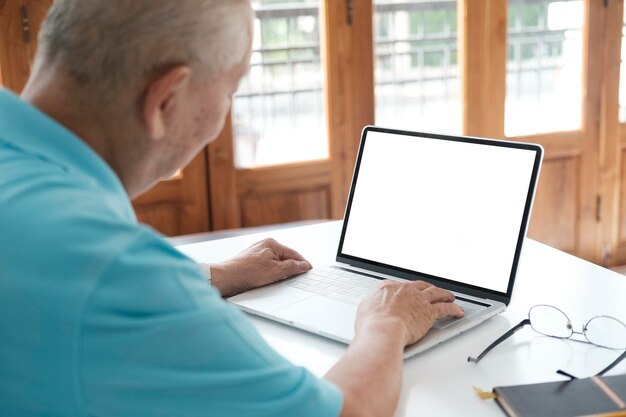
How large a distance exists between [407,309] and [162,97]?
21.1 inches

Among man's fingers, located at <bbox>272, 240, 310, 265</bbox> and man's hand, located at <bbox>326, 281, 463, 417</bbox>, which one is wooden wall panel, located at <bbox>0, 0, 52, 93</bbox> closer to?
man's fingers, located at <bbox>272, 240, 310, 265</bbox>

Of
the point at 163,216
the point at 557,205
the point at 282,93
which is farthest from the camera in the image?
A: the point at 557,205

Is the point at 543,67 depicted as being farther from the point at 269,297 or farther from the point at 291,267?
the point at 269,297

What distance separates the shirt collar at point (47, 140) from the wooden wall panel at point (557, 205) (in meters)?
3.05

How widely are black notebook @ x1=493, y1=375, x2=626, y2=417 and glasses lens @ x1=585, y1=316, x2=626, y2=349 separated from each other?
17cm

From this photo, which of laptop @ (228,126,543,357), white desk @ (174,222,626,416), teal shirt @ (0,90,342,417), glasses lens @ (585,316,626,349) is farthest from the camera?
laptop @ (228,126,543,357)

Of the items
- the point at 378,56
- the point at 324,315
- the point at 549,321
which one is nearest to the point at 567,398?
the point at 549,321

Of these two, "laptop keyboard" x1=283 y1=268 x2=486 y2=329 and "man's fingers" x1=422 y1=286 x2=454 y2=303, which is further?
"laptop keyboard" x1=283 y1=268 x2=486 y2=329

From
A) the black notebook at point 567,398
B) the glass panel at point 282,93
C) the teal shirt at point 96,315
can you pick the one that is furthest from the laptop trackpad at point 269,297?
the glass panel at point 282,93

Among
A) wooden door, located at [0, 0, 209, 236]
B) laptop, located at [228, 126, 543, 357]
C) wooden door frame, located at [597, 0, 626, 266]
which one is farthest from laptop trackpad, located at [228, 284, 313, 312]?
wooden door frame, located at [597, 0, 626, 266]

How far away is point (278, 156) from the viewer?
3217 millimetres

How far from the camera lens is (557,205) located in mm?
3682

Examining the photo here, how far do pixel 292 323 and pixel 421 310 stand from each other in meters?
0.22

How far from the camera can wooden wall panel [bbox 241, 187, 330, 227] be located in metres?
3.18
